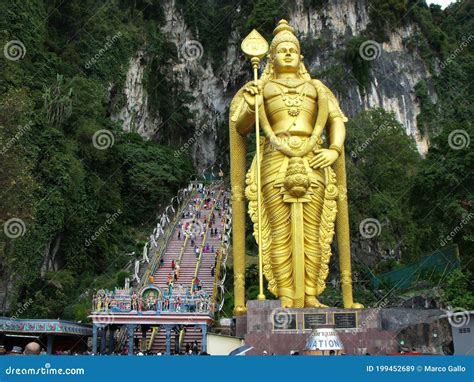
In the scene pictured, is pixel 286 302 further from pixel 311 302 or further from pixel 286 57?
pixel 286 57

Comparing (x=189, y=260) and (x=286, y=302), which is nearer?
(x=286, y=302)

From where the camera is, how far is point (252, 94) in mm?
8680

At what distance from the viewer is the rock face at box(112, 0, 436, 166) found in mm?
28828

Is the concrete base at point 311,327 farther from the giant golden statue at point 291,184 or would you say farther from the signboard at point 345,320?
the giant golden statue at point 291,184

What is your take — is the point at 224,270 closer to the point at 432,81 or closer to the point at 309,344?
the point at 309,344

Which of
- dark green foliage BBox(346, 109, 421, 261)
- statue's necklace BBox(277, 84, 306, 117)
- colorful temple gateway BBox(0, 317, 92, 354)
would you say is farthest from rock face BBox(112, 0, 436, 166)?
statue's necklace BBox(277, 84, 306, 117)

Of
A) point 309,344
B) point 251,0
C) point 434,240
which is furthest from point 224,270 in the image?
point 251,0

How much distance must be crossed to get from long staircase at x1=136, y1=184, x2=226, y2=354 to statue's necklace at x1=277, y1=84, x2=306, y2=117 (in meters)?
4.30

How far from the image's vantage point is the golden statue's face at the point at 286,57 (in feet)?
30.5

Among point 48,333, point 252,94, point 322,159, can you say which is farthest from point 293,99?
point 48,333

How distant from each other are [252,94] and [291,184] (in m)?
1.36

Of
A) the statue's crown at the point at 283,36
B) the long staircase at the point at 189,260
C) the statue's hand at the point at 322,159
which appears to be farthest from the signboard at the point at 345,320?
the statue's crown at the point at 283,36

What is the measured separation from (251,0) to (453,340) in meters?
26.0

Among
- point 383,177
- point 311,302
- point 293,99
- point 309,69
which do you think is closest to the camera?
point 311,302
